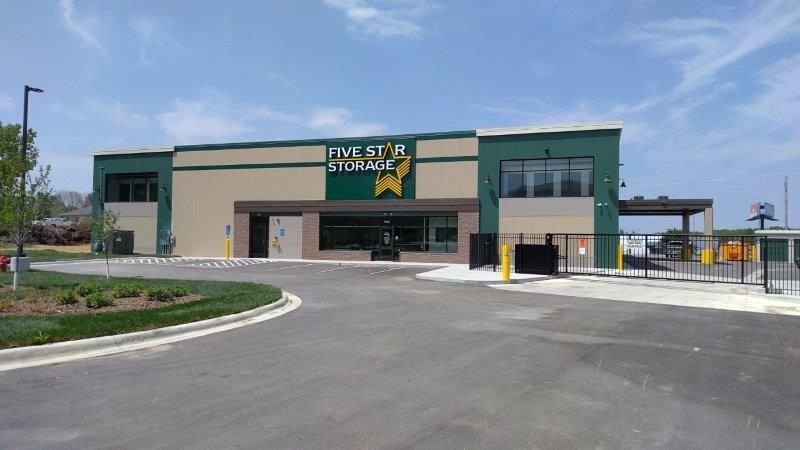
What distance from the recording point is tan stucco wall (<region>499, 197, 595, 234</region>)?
3056 cm

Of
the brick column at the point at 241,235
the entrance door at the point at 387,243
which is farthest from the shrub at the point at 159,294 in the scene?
the brick column at the point at 241,235

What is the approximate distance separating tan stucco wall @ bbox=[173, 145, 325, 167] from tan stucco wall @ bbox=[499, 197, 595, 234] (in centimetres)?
1246

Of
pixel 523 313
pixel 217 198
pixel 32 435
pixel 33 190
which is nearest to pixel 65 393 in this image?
pixel 32 435

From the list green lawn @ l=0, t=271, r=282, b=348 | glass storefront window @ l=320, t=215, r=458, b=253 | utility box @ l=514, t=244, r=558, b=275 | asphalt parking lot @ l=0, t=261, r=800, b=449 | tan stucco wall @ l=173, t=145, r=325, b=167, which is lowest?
asphalt parking lot @ l=0, t=261, r=800, b=449

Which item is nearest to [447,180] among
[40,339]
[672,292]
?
[672,292]

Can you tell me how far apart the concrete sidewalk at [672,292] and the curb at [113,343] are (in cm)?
1051

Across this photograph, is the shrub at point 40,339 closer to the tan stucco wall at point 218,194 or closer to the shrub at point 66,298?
the shrub at point 66,298

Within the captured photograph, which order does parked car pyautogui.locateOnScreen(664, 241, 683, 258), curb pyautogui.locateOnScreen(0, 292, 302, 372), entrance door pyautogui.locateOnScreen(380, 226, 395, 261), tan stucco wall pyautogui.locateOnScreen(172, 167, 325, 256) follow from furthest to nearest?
parked car pyautogui.locateOnScreen(664, 241, 683, 258) < tan stucco wall pyautogui.locateOnScreen(172, 167, 325, 256) < entrance door pyautogui.locateOnScreen(380, 226, 395, 261) < curb pyautogui.locateOnScreen(0, 292, 302, 372)

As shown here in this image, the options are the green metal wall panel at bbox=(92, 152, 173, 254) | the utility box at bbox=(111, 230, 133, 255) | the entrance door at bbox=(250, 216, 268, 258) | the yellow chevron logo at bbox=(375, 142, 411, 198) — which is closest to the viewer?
the yellow chevron logo at bbox=(375, 142, 411, 198)

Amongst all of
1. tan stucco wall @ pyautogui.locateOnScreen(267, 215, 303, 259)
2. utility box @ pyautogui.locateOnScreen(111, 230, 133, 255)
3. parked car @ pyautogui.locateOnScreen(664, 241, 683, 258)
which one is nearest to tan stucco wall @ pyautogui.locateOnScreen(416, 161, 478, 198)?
tan stucco wall @ pyautogui.locateOnScreen(267, 215, 303, 259)

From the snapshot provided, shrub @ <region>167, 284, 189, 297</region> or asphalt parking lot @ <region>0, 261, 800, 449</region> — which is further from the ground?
shrub @ <region>167, 284, 189, 297</region>

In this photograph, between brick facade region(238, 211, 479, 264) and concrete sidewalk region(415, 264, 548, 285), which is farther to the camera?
brick facade region(238, 211, 479, 264)

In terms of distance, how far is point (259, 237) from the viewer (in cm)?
3747

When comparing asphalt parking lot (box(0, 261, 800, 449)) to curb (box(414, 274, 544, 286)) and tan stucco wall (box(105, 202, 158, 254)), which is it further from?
tan stucco wall (box(105, 202, 158, 254))
